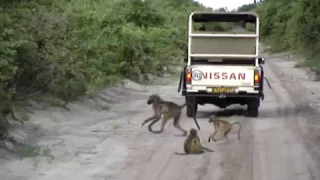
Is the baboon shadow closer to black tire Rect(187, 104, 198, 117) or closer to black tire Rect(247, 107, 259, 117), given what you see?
black tire Rect(187, 104, 198, 117)

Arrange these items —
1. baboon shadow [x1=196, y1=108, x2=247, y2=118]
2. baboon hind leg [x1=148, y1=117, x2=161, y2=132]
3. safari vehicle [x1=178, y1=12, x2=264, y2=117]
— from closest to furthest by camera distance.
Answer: baboon hind leg [x1=148, y1=117, x2=161, y2=132] < safari vehicle [x1=178, y1=12, x2=264, y2=117] < baboon shadow [x1=196, y1=108, x2=247, y2=118]

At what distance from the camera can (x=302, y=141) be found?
1478 centimetres

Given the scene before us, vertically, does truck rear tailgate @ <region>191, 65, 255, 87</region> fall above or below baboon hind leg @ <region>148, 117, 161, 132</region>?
above

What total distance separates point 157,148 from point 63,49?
16.3 ft

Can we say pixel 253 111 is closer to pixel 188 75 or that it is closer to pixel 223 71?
pixel 223 71

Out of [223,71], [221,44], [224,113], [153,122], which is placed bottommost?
[224,113]

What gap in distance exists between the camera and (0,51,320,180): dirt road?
11344 millimetres

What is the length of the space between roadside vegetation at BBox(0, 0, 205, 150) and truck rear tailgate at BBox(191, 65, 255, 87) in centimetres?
312

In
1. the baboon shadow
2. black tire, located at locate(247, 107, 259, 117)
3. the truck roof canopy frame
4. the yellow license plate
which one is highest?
the truck roof canopy frame

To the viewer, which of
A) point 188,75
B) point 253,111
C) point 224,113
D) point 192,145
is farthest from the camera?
point 224,113

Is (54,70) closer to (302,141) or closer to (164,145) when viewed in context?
(164,145)

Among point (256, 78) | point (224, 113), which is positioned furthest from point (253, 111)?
point (224, 113)

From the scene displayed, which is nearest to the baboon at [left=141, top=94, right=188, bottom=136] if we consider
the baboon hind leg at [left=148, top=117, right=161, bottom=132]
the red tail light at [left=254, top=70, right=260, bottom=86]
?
the baboon hind leg at [left=148, top=117, right=161, bottom=132]

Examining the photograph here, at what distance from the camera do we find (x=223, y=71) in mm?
18625
